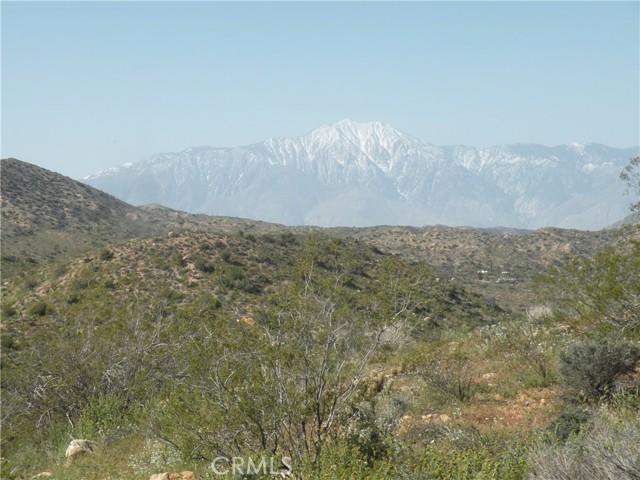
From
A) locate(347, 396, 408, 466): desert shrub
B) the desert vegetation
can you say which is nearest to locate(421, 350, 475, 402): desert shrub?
the desert vegetation

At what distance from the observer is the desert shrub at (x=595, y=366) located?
8281 mm

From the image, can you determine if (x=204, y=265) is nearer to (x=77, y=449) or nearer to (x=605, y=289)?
(x=77, y=449)

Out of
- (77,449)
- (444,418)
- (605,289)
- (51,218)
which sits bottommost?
(77,449)

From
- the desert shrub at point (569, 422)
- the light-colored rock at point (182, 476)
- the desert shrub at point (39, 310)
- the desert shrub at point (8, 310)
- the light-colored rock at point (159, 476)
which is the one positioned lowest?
the desert shrub at point (8, 310)

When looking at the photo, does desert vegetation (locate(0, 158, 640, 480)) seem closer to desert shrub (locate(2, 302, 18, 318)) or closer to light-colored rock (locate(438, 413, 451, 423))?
light-colored rock (locate(438, 413, 451, 423))

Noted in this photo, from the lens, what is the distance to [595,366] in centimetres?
828

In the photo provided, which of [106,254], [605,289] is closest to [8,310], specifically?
[106,254]

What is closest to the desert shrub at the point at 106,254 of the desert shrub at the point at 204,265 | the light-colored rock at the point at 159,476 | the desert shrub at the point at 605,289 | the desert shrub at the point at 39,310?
the desert shrub at the point at 204,265

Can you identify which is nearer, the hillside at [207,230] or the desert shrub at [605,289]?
the desert shrub at [605,289]

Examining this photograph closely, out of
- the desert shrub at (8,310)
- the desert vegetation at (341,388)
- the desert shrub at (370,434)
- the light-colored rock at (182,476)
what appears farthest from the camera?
the desert shrub at (8,310)

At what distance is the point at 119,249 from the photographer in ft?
105

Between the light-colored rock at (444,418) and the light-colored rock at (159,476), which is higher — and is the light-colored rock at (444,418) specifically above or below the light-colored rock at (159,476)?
above

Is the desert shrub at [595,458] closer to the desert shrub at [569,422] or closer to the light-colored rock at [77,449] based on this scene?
the desert shrub at [569,422]

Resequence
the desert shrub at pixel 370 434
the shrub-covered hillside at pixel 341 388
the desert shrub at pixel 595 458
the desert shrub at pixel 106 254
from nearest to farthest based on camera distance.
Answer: the desert shrub at pixel 595 458, the shrub-covered hillside at pixel 341 388, the desert shrub at pixel 370 434, the desert shrub at pixel 106 254
